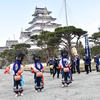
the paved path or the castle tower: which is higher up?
the castle tower

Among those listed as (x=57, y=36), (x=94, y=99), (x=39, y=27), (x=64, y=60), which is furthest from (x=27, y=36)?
(x=94, y=99)

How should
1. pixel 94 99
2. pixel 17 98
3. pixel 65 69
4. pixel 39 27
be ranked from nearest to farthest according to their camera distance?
pixel 94 99 → pixel 17 98 → pixel 65 69 → pixel 39 27

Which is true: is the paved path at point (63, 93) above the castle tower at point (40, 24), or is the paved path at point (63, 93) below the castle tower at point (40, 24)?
below

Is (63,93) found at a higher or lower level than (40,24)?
lower

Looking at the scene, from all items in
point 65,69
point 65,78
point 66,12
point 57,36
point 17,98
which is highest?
point 66,12

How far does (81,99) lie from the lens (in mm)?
4656

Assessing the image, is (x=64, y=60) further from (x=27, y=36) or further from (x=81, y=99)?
(x=27, y=36)

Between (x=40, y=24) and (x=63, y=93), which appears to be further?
(x=40, y=24)

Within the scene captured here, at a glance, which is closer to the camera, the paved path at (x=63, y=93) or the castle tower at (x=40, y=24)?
the paved path at (x=63, y=93)

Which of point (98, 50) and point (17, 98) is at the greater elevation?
point (98, 50)

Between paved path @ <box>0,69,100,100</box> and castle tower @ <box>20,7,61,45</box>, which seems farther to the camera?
castle tower @ <box>20,7,61,45</box>

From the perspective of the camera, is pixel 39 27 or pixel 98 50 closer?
pixel 98 50

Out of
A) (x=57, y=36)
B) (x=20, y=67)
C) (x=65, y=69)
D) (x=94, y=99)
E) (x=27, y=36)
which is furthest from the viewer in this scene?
(x=27, y=36)

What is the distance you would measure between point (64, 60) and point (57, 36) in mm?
12955
